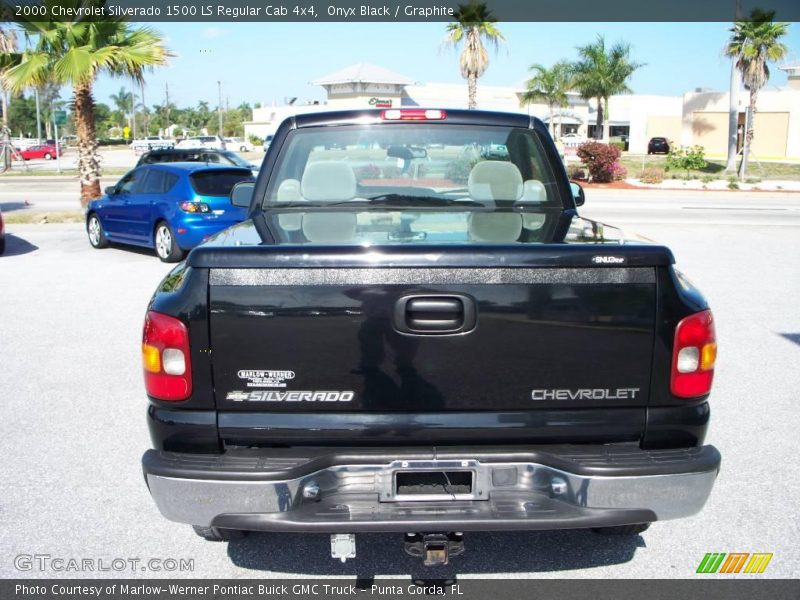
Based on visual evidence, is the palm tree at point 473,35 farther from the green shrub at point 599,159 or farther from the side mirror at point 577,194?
the side mirror at point 577,194

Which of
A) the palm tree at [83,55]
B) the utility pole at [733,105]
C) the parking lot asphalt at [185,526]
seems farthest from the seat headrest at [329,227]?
the utility pole at [733,105]

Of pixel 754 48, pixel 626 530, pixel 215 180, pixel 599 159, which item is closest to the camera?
pixel 626 530

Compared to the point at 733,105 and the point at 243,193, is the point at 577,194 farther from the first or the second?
the point at 733,105

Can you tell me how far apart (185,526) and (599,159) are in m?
29.4

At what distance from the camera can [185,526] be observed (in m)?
3.96

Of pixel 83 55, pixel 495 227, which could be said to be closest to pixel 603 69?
pixel 83 55

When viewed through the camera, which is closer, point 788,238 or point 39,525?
point 39,525

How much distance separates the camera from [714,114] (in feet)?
179

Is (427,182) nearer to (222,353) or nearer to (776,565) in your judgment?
(222,353)

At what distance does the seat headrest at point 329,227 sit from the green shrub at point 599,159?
93.7 ft

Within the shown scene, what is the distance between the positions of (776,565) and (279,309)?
8.24ft

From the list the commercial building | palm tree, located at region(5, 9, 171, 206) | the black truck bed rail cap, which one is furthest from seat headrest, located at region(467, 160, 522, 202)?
the commercial building

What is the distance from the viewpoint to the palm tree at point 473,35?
123 feet

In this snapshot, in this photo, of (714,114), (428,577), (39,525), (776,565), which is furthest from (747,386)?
(714,114)
